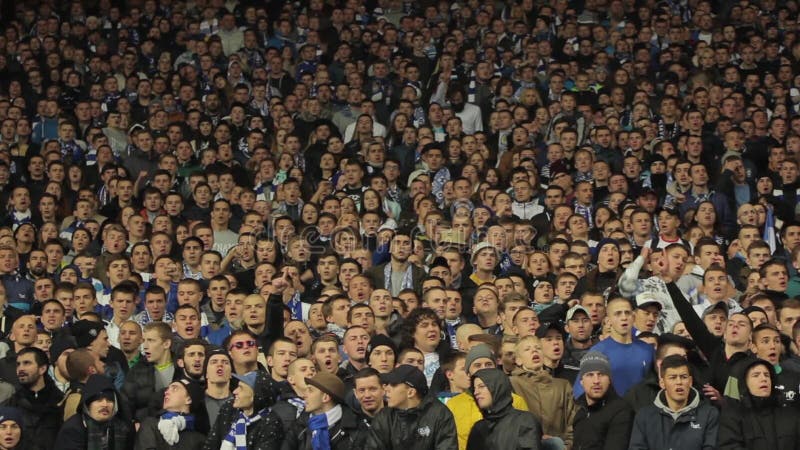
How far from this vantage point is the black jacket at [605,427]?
32.3 ft

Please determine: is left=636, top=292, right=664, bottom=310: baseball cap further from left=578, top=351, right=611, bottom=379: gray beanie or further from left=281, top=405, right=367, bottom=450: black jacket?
left=281, top=405, right=367, bottom=450: black jacket

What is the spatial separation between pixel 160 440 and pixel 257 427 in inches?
30.4

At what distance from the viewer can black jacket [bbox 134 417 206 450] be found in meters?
10.5

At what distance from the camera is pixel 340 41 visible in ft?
68.4

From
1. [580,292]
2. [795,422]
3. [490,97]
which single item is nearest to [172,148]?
[490,97]

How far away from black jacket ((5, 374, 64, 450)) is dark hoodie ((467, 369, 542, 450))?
3.07m

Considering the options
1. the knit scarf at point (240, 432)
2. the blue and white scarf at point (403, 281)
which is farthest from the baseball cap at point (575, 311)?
the blue and white scarf at point (403, 281)

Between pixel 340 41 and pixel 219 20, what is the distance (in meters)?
1.89

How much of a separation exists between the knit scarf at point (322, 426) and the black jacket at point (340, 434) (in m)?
0.03

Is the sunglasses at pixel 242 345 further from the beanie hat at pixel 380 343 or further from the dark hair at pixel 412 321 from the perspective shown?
the dark hair at pixel 412 321

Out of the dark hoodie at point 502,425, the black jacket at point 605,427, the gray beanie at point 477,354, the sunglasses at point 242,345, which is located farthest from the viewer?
the sunglasses at point 242,345

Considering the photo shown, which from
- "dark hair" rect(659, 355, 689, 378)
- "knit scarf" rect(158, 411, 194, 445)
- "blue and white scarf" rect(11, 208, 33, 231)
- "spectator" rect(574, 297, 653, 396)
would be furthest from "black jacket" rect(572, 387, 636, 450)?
"blue and white scarf" rect(11, 208, 33, 231)

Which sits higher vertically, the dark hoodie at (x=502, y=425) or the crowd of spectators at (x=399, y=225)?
the dark hoodie at (x=502, y=425)

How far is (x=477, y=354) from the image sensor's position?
10.5m
